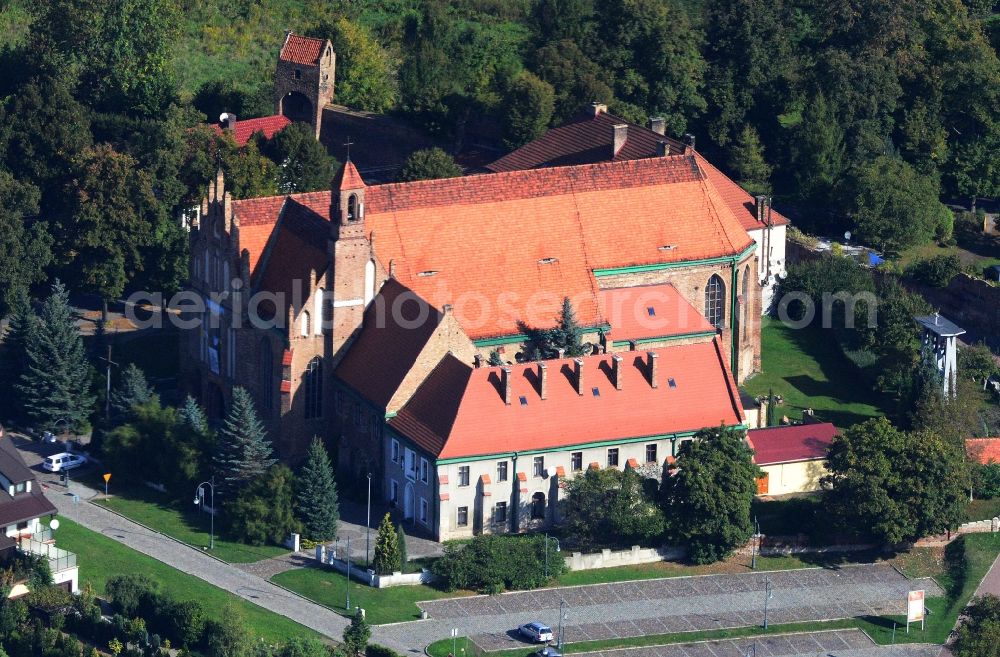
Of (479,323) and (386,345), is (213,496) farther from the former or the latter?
(479,323)

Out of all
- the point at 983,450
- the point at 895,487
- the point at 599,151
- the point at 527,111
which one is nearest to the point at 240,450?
the point at 895,487

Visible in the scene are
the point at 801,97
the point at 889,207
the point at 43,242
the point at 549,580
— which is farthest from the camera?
the point at 801,97

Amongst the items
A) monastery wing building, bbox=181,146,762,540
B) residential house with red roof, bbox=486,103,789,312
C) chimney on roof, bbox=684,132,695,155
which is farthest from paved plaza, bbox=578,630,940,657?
chimney on roof, bbox=684,132,695,155

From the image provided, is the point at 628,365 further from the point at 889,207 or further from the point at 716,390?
the point at 889,207

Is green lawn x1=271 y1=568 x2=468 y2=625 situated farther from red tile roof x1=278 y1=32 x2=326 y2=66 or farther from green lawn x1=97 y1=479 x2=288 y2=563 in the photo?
red tile roof x1=278 y1=32 x2=326 y2=66

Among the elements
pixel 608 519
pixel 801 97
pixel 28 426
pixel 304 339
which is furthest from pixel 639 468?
pixel 801 97

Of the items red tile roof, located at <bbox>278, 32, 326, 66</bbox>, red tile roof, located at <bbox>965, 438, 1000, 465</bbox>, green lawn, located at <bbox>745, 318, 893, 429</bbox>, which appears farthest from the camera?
red tile roof, located at <bbox>278, 32, 326, 66</bbox>
